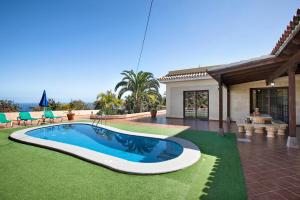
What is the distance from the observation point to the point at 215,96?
14.8 metres

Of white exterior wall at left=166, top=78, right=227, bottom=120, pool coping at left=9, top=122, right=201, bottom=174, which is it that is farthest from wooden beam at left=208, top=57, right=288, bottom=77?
white exterior wall at left=166, top=78, right=227, bottom=120

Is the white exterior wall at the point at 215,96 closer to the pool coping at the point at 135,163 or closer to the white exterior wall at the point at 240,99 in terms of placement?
the white exterior wall at the point at 240,99

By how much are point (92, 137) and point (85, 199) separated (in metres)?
7.01

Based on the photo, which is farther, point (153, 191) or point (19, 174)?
point (19, 174)

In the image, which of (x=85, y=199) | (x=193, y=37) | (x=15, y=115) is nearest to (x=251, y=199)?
(x=85, y=199)

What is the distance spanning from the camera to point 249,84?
521 inches

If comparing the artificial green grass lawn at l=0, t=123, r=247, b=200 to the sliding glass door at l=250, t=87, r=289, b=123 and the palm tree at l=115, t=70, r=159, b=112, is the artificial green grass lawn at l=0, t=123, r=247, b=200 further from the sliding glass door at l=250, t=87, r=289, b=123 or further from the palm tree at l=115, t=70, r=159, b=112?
the palm tree at l=115, t=70, r=159, b=112

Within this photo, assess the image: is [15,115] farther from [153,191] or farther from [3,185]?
[153,191]

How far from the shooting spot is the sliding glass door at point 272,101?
37.9 feet

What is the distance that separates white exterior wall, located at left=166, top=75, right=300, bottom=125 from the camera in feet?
42.0

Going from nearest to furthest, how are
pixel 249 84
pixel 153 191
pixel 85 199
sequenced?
pixel 85 199 < pixel 153 191 < pixel 249 84

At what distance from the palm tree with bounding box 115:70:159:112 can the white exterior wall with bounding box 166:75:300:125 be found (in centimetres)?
361

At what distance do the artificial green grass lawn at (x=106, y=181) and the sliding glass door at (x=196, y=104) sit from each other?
411 inches

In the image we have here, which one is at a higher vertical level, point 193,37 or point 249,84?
point 193,37
